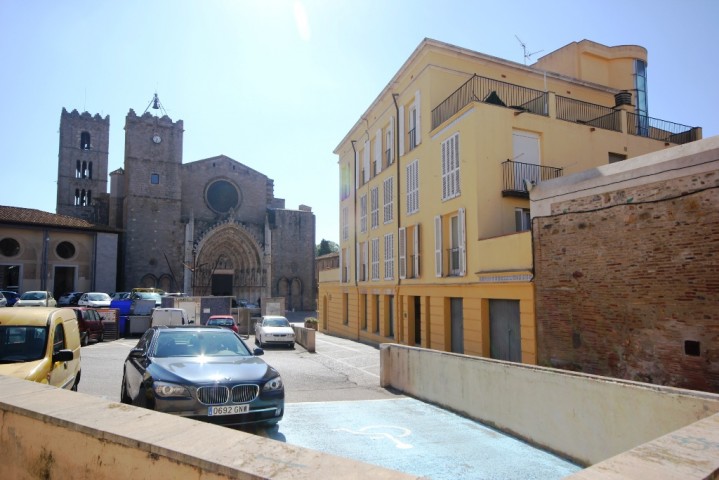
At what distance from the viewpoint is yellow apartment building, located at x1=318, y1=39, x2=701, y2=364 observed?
47.0ft

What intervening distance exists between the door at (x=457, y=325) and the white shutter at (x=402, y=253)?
3672 mm

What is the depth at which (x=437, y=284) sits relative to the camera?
17.1 m

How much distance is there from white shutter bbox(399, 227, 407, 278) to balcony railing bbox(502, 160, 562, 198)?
228 inches

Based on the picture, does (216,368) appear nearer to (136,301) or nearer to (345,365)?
(345,365)

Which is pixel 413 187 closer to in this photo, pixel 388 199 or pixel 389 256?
pixel 388 199

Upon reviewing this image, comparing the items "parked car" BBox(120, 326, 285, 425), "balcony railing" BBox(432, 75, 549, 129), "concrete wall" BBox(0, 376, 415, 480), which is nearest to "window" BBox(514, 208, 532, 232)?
"balcony railing" BBox(432, 75, 549, 129)

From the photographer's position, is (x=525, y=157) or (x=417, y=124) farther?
(x=417, y=124)

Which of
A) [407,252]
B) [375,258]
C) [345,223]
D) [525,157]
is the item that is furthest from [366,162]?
[525,157]

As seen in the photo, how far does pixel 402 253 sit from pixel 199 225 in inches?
1211

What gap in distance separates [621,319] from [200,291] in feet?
132

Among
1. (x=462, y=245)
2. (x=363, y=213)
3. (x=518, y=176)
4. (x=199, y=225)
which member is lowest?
(x=462, y=245)

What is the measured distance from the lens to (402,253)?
66.3 feet

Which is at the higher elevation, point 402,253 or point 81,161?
point 81,161

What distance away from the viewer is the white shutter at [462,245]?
49.7 ft
